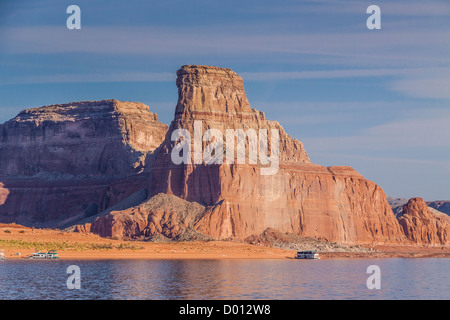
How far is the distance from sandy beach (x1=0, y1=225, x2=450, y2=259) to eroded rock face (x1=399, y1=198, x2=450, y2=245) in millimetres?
38290

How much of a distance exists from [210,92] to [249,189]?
1096 inches

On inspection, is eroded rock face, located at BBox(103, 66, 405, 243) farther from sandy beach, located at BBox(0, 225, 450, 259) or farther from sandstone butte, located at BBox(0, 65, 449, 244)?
sandy beach, located at BBox(0, 225, 450, 259)

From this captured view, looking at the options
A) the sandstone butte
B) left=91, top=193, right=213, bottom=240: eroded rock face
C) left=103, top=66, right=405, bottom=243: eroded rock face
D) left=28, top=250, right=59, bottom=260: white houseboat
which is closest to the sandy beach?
left=28, top=250, right=59, bottom=260: white houseboat

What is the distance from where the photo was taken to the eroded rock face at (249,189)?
6161 inches

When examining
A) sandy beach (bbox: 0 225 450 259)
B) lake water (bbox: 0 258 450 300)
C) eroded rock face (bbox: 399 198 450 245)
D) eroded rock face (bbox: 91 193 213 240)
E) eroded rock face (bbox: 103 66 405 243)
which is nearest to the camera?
lake water (bbox: 0 258 450 300)

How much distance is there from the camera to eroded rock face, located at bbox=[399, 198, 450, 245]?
190875 millimetres

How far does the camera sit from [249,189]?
159 meters

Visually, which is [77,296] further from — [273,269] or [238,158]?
[238,158]

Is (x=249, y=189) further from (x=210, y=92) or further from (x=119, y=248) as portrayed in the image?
(x=119, y=248)

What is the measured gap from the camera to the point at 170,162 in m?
166

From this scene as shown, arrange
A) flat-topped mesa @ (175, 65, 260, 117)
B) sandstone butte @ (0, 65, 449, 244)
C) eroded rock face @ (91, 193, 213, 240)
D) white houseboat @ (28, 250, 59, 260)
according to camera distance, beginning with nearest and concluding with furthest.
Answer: white houseboat @ (28, 250, 59, 260), eroded rock face @ (91, 193, 213, 240), sandstone butte @ (0, 65, 449, 244), flat-topped mesa @ (175, 65, 260, 117)

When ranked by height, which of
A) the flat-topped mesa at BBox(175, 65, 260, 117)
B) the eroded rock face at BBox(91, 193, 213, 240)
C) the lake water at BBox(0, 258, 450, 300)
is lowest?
the lake water at BBox(0, 258, 450, 300)

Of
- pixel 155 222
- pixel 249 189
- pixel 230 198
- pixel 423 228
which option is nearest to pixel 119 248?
pixel 155 222

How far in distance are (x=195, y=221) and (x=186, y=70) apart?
38.0 m
